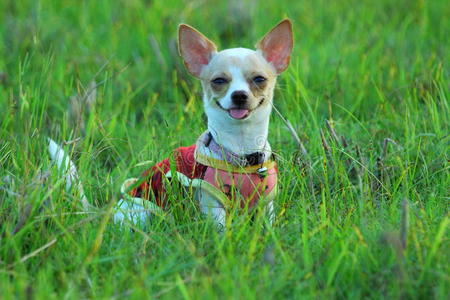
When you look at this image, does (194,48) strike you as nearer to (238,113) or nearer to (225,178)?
(238,113)

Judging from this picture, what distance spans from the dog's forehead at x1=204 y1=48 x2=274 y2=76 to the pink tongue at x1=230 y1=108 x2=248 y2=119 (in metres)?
0.21

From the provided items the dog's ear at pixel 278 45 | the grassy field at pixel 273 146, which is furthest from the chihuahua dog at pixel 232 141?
the grassy field at pixel 273 146

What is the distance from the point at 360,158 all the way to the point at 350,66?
1677 mm

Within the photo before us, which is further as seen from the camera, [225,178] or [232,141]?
[232,141]

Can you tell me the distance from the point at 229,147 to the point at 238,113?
0.64 ft

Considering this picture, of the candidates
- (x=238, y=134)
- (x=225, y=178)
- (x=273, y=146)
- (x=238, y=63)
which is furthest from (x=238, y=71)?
(x=273, y=146)

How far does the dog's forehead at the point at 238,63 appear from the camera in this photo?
3330mm

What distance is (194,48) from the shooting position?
3.55 m

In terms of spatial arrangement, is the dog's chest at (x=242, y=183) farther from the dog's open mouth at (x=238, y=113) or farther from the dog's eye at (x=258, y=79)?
the dog's eye at (x=258, y=79)

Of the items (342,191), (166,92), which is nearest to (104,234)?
(342,191)

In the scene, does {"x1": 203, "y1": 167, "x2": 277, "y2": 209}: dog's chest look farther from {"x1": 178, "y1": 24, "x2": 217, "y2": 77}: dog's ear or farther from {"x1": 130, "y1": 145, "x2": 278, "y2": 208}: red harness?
{"x1": 178, "y1": 24, "x2": 217, "y2": 77}: dog's ear

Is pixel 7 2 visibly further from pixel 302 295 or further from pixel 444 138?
pixel 302 295

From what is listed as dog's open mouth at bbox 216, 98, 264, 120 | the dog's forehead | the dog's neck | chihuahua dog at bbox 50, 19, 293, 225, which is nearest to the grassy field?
chihuahua dog at bbox 50, 19, 293, 225

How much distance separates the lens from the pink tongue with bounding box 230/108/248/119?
323 cm
